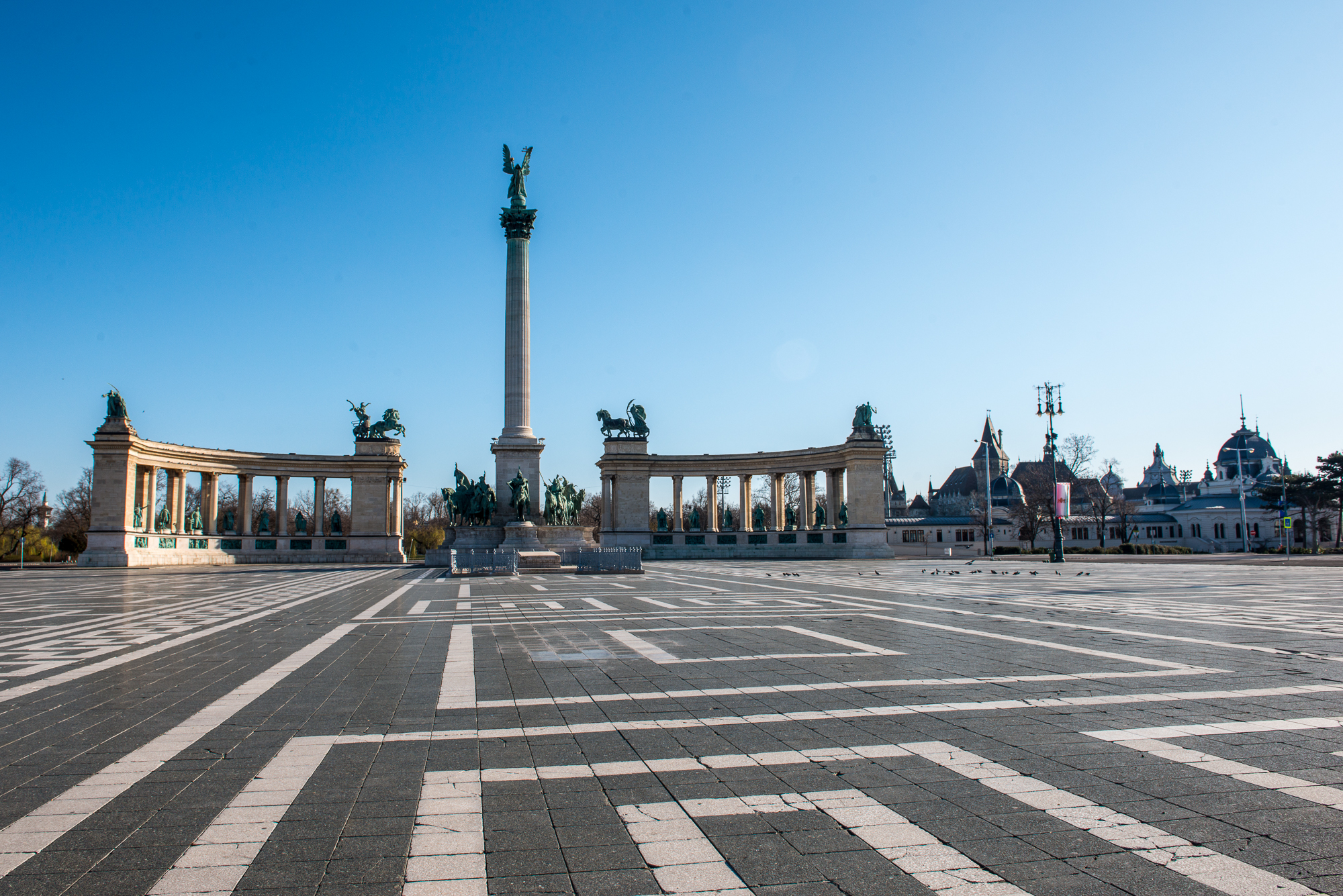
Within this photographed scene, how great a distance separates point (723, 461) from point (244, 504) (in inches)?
1657

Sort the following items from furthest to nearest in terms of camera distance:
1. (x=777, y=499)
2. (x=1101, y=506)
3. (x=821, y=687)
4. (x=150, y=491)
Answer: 1. (x=1101, y=506)
2. (x=777, y=499)
3. (x=150, y=491)
4. (x=821, y=687)

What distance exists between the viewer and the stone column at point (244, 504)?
7119 cm

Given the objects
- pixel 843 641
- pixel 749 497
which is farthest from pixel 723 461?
pixel 843 641

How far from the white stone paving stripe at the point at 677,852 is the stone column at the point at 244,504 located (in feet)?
243

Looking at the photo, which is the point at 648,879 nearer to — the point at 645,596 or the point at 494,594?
the point at 645,596

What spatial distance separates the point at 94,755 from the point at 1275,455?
533ft

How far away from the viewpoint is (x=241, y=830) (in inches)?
201

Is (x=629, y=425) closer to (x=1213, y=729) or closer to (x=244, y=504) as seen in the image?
(x=244, y=504)

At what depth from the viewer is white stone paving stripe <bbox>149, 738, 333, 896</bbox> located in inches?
171

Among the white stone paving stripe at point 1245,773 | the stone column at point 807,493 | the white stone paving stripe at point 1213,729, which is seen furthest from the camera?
the stone column at point 807,493

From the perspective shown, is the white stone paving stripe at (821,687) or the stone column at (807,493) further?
the stone column at (807,493)

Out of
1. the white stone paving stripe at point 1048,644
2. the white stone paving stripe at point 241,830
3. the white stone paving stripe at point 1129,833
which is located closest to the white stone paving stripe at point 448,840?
the white stone paving stripe at point 241,830

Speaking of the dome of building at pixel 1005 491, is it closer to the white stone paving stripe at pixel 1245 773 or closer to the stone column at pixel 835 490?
the stone column at pixel 835 490

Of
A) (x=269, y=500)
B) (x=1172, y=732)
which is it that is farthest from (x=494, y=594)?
(x=269, y=500)
